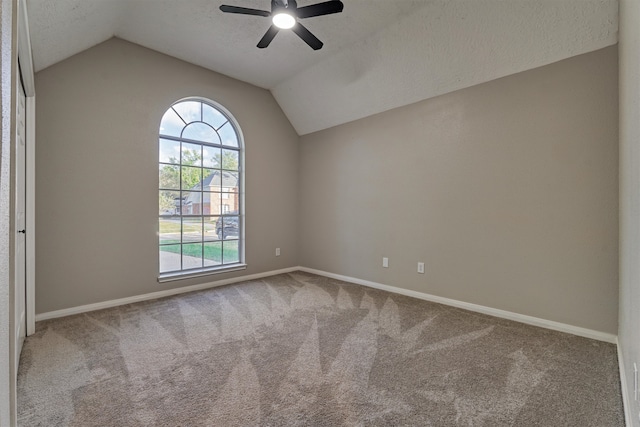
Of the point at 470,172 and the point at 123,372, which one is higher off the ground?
the point at 470,172

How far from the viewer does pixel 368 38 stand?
10.9 ft

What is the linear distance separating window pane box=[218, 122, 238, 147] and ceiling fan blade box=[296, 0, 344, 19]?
2462 millimetres

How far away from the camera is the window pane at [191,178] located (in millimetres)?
4008

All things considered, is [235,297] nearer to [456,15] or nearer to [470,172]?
[470,172]

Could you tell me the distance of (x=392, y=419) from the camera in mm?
1591

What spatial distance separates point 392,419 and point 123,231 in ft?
10.8

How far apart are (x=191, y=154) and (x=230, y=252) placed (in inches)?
58.9

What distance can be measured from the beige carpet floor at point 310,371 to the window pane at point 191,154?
196 centimetres

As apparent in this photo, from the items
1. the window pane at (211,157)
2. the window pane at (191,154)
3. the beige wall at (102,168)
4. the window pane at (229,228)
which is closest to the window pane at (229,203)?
the window pane at (229,228)

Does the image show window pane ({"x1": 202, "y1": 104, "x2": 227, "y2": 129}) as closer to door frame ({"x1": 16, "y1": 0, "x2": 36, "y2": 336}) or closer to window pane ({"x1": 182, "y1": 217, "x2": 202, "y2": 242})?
window pane ({"x1": 182, "y1": 217, "x2": 202, "y2": 242})

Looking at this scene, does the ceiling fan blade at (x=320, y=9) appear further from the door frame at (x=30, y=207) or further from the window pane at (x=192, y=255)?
the window pane at (x=192, y=255)

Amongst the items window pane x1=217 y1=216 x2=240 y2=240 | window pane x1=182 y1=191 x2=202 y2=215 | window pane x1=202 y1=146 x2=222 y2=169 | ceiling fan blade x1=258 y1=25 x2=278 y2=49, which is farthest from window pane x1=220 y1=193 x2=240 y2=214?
ceiling fan blade x1=258 y1=25 x2=278 y2=49

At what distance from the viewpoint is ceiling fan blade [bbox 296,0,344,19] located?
213 cm

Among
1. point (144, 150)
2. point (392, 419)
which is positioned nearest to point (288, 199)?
point (144, 150)
